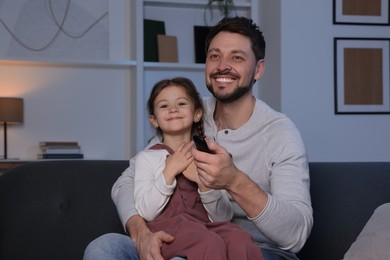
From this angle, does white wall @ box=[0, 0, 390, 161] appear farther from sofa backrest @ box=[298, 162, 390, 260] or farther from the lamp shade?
sofa backrest @ box=[298, 162, 390, 260]

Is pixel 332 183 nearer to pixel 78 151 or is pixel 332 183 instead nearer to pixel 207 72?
pixel 207 72

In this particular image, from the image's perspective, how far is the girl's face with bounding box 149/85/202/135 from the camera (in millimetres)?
1957

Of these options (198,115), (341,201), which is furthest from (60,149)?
(341,201)

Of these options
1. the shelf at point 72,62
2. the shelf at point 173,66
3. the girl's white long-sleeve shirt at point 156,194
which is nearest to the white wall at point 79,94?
the shelf at point 72,62

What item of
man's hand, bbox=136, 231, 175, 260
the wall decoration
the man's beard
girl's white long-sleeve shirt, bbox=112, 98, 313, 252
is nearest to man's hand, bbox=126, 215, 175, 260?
man's hand, bbox=136, 231, 175, 260

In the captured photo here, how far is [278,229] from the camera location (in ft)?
5.12

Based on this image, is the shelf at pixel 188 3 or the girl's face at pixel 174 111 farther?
the shelf at pixel 188 3

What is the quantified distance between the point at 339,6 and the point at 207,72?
8.46ft

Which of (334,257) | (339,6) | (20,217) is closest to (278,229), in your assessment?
(334,257)

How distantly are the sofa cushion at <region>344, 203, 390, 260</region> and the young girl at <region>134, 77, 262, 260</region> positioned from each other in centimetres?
36

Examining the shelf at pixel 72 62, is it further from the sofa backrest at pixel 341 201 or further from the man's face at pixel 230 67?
the sofa backrest at pixel 341 201

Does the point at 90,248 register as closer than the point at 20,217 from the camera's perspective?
Yes

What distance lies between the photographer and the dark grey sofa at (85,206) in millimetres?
2062

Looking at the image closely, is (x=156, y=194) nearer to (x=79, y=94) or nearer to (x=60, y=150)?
(x=60, y=150)
